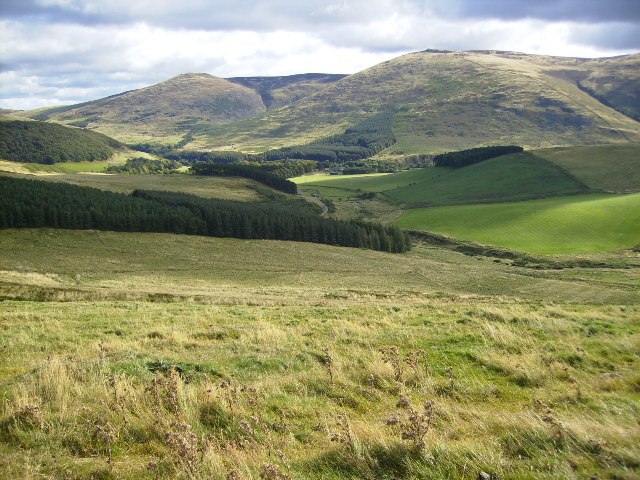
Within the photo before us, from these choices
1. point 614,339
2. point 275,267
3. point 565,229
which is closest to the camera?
point 614,339

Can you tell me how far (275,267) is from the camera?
243 feet

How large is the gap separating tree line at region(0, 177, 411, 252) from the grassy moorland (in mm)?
62258

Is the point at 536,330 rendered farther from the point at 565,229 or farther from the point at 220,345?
the point at 565,229

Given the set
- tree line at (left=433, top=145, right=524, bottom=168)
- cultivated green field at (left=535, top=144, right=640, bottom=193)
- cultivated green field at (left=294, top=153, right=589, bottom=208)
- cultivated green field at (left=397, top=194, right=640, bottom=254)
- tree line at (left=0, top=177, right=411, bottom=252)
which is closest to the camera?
tree line at (left=0, top=177, right=411, bottom=252)

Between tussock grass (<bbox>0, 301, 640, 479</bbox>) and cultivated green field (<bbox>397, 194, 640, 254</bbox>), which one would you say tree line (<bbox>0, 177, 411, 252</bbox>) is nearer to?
cultivated green field (<bbox>397, 194, 640, 254</bbox>)

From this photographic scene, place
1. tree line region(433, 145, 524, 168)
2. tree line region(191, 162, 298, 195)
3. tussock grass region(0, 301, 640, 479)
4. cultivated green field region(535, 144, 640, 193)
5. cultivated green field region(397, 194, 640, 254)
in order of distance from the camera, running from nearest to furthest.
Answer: tussock grass region(0, 301, 640, 479)
cultivated green field region(397, 194, 640, 254)
cultivated green field region(535, 144, 640, 193)
tree line region(191, 162, 298, 195)
tree line region(433, 145, 524, 168)

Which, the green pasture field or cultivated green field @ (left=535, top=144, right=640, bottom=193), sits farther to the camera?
the green pasture field

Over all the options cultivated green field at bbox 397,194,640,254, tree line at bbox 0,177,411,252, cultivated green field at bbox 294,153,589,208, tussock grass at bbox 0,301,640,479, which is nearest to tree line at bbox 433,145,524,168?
Result: cultivated green field at bbox 294,153,589,208

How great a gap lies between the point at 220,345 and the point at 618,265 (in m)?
81.2

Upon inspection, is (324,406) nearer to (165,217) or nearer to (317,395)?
(317,395)

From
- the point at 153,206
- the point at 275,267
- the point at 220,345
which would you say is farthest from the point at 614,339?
the point at 153,206

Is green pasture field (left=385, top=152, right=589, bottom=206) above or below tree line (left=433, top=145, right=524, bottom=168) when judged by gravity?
below

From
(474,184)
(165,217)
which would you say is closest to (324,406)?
(165,217)

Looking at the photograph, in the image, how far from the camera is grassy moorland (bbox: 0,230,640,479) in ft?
21.5
